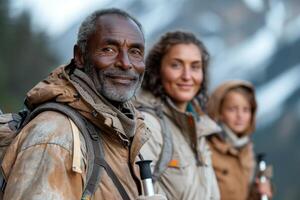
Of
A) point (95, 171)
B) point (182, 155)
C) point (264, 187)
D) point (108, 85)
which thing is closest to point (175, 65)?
point (182, 155)

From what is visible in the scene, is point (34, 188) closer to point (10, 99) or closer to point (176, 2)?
point (10, 99)

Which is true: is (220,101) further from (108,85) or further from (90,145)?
(90,145)

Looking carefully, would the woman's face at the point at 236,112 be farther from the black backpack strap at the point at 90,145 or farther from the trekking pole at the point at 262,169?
the black backpack strap at the point at 90,145

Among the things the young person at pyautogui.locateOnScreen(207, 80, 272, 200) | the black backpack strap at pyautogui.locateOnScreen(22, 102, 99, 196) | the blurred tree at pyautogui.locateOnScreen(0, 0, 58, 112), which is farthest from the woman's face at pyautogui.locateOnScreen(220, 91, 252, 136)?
the blurred tree at pyautogui.locateOnScreen(0, 0, 58, 112)

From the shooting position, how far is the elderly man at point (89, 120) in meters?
2.80

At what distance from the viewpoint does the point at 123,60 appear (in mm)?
3256

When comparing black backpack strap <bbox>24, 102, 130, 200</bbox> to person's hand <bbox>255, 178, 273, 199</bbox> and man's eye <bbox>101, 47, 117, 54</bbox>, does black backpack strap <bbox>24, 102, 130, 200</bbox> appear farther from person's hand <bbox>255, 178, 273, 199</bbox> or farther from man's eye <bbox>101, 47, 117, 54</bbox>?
person's hand <bbox>255, 178, 273, 199</bbox>

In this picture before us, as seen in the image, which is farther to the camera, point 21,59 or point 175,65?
point 21,59

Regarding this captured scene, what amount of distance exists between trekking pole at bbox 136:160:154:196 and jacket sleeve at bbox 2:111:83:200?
41 cm

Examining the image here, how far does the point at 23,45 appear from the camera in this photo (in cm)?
1606

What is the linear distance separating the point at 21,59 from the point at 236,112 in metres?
10.8

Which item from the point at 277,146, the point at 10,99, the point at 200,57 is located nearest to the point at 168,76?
the point at 200,57

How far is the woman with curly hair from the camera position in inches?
174

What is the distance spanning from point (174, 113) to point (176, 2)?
15.2 m
